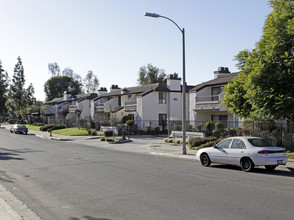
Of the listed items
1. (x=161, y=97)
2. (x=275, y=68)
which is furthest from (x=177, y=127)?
(x=275, y=68)

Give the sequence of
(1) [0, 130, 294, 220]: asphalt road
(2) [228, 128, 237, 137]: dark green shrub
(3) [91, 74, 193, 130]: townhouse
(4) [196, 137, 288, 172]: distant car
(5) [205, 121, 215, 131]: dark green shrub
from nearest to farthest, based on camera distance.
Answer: (1) [0, 130, 294, 220]: asphalt road
(4) [196, 137, 288, 172]: distant car
(2) [228, 128, 237, 137]: dark green shrub
(5) [205, 121, 215, 131]: dark green shrub
(3) [91, 74, 193, 130]: townhouse

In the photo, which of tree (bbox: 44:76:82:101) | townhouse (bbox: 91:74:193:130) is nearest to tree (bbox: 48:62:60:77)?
tree (bbox: 44:76:82:101)

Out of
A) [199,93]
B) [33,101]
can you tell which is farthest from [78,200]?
[33,101]

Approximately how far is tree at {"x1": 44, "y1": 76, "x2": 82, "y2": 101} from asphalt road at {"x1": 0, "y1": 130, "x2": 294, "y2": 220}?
300 ft

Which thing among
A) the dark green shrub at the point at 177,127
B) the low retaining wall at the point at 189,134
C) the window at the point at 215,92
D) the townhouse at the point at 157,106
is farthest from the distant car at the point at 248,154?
the townhouse at the point at 157,106

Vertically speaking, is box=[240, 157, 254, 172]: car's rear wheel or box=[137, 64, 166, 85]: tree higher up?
box=[137, 64, 166, 85]: tree

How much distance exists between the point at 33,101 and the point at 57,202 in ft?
319

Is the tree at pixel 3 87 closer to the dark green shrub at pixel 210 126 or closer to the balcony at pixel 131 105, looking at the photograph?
the balcony at pixel 131 105

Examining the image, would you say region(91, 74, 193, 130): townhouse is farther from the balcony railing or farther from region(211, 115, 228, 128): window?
region(211, 115, 228, 128): window

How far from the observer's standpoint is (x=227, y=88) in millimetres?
18578

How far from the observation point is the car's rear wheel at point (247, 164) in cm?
1260

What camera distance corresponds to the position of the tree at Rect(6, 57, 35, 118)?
301ft

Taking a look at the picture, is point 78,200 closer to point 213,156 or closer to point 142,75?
point 213,156

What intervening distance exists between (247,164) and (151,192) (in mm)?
5468
